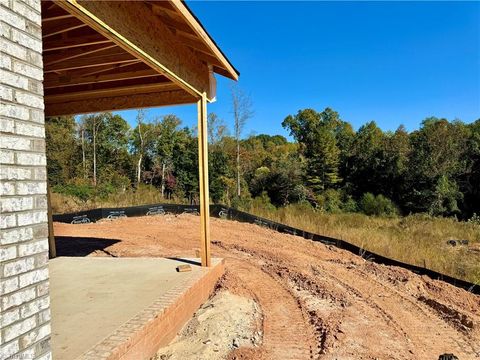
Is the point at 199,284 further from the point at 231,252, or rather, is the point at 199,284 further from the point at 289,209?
the point at 289,209

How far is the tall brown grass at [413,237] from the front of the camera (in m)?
7.85

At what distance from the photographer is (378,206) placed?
64.2ft

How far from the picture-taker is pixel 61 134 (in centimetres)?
2027

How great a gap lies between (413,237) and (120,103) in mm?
9206

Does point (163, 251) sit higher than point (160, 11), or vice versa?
point (160, 11)

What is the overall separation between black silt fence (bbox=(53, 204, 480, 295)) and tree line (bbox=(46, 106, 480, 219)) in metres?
3.06

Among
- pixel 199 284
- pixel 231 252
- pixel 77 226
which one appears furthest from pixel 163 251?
pixel 77 226

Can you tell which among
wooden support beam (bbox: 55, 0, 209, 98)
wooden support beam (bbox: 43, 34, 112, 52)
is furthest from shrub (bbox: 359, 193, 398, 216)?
wooden support beam (bbox: 43, 34, 112, 52)

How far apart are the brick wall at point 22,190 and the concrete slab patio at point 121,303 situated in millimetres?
1012

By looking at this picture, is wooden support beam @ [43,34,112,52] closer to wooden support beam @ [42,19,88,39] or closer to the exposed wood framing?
wooden support beam @ [42,19,88,39]

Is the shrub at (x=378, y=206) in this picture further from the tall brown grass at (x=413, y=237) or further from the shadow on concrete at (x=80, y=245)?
the shadow on concrete at (x=80, y=245)

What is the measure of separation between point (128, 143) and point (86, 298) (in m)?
20.1

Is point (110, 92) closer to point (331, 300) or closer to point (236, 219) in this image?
point (331, 300)

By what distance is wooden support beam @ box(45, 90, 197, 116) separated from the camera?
6191 millimetres
